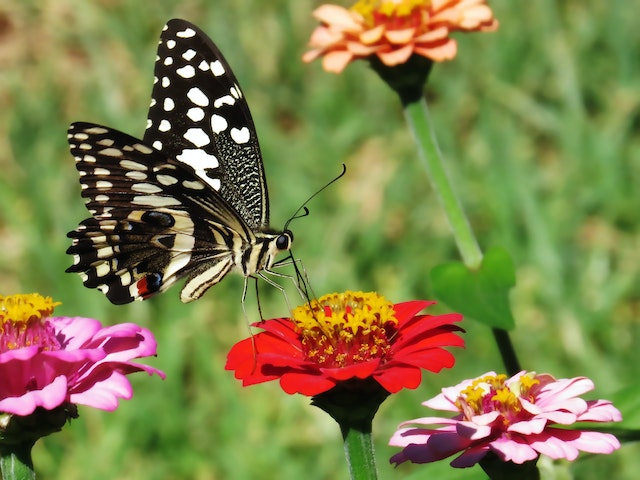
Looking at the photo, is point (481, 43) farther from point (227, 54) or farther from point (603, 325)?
point (603, 325)

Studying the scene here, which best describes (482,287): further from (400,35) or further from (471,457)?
(471,457)

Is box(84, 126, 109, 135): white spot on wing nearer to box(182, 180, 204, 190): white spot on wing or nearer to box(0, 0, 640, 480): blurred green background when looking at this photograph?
box(182, 180, 204, 190): white spot on wing

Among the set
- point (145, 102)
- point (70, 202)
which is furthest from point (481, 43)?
point (70, 202)

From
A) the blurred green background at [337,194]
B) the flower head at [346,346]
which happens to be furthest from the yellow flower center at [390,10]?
the blurred green background at [337,194]

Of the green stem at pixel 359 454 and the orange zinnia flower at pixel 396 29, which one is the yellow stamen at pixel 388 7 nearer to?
the orange zinnia flower at pixel 396 29

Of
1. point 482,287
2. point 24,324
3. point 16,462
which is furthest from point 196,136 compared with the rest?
point 16,462
